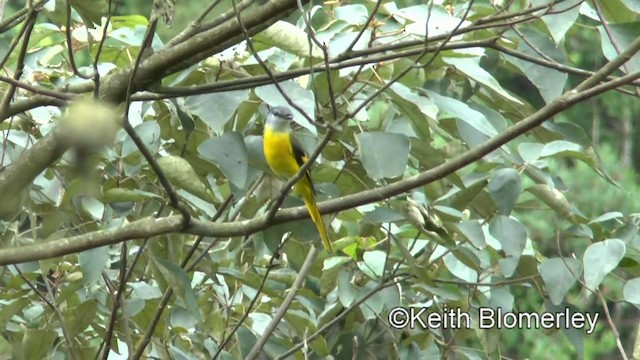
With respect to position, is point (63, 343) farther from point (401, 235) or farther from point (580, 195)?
point (580, 195)

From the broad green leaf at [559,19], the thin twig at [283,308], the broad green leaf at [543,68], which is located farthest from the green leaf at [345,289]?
the broad green leaf at [559,19]

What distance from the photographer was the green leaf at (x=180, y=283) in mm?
1688

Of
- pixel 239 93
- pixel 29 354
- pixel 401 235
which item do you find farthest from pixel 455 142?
pixel 29 354

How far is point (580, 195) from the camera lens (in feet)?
28.9

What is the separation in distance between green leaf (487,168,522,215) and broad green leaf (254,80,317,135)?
1.13 feet

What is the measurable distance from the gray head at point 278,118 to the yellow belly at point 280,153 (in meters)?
0.02

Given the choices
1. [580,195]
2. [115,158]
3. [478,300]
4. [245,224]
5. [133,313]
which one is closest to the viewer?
[245,224]

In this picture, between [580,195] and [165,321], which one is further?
[580,195]

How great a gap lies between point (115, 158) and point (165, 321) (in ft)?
1.60

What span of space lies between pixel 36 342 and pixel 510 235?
0.90 metres

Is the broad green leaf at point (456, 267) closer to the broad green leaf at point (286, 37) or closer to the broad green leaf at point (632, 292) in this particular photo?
the broad green leaf at point (632, 292)

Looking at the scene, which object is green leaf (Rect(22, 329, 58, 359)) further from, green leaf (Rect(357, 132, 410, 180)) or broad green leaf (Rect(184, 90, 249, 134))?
green leaf (Rect(357, 132, 410, 180))

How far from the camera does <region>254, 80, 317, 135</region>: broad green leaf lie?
64.3 inches

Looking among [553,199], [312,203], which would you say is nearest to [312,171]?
[312,203]
